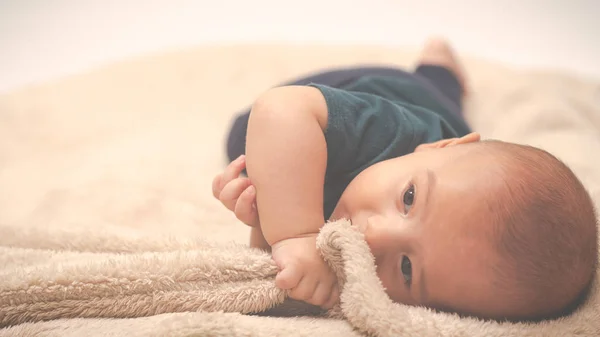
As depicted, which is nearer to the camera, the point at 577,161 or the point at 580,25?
the point at 577,161

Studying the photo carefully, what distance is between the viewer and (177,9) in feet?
6.54

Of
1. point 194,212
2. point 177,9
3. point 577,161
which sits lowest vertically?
point 194,212

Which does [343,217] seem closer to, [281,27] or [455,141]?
[455,141]

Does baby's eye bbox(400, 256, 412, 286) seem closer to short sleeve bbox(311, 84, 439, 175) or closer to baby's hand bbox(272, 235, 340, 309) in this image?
baby's hand bbox(272, 235, 340, 309)

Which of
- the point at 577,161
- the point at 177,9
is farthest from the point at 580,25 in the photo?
the point at 177,9

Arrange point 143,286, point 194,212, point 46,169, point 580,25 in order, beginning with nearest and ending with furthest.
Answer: point 143,286 < point 194,212 < point 46,169 < point 580,25

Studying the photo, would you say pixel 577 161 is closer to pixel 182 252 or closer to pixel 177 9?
pixel 182 252

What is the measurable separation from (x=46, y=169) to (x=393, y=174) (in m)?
0.78

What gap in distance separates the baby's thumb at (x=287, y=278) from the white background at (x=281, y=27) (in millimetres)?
1464

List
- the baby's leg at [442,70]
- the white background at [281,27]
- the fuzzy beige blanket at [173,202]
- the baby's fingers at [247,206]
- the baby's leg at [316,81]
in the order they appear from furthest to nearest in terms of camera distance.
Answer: the white background at [281,27], the baby's leg at [442,70], the baby's leg at [316,81], the baby's fingers at [247,206], the fuzzy beige blanket at [173,202]

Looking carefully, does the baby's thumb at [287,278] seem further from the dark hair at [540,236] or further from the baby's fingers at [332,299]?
the dark hair at [540,236]

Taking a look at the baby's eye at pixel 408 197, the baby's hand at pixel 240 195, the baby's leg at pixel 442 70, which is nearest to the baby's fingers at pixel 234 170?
the baby's hand at pixel 240 195

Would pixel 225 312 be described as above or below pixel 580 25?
below

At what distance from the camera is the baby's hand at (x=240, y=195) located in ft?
2.28
